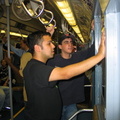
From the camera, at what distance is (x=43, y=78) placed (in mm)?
1290

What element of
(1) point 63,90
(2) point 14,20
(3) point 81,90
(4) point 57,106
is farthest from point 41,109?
(2) point 14,20

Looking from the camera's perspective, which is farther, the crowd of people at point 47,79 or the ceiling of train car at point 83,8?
the ceiling of train car at point 83,8

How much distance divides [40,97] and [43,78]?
28 centimetres

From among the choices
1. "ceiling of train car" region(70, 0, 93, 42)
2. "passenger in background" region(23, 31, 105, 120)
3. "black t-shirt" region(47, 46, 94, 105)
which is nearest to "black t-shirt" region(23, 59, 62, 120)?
"passenger in background" region(23, 31, 105, 120)

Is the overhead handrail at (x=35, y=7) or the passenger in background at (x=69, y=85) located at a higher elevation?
the overhead handrail at (x=35, y=7)

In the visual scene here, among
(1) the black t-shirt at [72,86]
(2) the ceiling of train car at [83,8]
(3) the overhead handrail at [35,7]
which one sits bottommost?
(1) the black t-shirt at [72,86]

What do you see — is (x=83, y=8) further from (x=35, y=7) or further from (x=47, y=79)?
(x=47, y=79)

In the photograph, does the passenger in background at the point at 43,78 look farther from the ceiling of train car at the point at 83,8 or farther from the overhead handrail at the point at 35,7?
the ceiling of train car at the point at 83,8

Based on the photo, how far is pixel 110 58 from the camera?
79 centimetres

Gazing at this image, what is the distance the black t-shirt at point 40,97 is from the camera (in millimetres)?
1368

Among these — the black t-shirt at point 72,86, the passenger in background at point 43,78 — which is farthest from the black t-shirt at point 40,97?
the black t-shirt at point 72,86

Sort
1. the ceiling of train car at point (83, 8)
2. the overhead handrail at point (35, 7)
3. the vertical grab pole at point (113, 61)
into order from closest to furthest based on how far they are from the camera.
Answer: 1. the vertical grab pole at point (113, 61)
2. the overhead handrail at point (35, 7)
3. the ceiling of train car at point (83, 8)

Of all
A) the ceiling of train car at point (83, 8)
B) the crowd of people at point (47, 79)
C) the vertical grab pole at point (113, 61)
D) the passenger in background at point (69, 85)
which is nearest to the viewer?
the vertical grab pole at point (113, 61)

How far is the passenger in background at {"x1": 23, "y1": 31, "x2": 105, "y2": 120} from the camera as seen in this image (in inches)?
48.5
